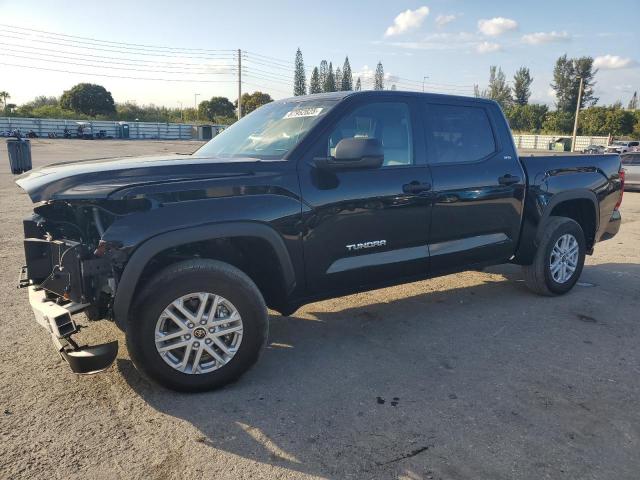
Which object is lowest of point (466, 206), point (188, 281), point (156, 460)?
point (156, 460)

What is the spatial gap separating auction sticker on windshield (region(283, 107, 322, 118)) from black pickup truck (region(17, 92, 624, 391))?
2cm

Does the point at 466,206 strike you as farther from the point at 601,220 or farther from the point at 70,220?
the point at 70,220

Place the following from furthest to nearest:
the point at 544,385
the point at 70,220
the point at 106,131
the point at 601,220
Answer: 1. the point at 106,131
2. the point at 601,220
3. the point at 544,385
4. the point at 70,220

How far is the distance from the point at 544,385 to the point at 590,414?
15.1 inches

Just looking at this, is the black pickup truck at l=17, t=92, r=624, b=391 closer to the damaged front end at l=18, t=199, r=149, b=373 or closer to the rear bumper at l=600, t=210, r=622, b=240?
the damaged front end at l=18, t=199, r=149, b=373

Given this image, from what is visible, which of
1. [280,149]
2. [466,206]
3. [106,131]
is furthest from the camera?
[106,131]

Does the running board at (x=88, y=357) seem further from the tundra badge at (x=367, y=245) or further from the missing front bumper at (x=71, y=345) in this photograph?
the tundra badge at (x=367, y=245)

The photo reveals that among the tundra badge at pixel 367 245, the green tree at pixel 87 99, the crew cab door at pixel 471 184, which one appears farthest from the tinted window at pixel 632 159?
the green tree at pixel 87 99

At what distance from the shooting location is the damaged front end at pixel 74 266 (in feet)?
9.54

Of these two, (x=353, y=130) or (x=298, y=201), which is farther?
(x=353, y=130)

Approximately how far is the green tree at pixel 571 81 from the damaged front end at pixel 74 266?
94.3 metres

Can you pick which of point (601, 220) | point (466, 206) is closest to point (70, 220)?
point (466, 206)

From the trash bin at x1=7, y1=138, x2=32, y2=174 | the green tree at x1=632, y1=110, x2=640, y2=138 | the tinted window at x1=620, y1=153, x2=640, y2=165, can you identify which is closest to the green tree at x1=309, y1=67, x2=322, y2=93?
the green tree at x1=632, y1=110, x2=640, y2=138

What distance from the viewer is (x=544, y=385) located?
135 inches
